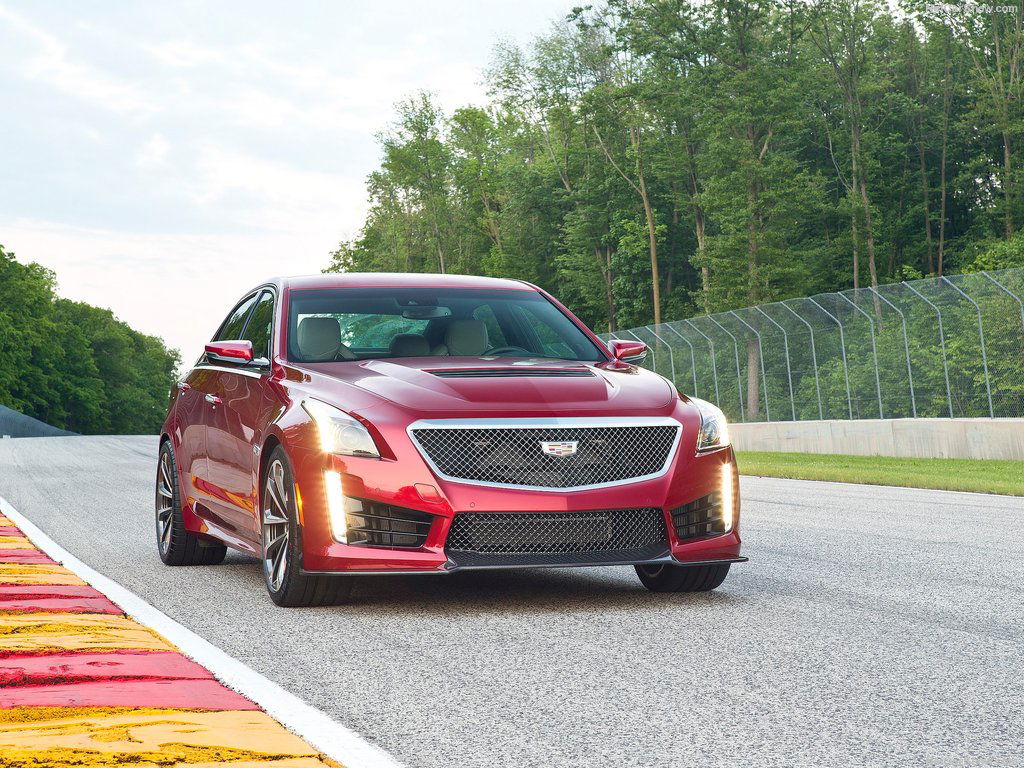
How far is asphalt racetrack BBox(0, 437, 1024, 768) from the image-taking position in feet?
13.9

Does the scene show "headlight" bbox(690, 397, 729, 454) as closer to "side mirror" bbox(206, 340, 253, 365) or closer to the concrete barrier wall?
"side mirror" bbox(206, 340, 253, 365)

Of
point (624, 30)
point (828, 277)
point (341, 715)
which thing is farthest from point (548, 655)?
point (828, 277)

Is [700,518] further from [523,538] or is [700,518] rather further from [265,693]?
[265,693]

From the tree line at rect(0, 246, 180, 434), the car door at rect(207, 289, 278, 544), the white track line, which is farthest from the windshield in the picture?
the tree line at rect(0, 246, 180, 434)

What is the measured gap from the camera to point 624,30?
55.5m

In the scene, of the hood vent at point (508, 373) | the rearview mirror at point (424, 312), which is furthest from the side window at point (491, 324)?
the hood vent at point (508, 373)

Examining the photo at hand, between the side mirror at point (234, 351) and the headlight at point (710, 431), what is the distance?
2.48m

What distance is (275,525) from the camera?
7203 mm

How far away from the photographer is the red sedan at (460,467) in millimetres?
6621

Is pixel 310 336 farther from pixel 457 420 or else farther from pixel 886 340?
pixel 886 340

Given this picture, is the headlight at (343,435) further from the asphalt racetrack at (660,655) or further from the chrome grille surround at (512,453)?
the asphalt racetrack at (660,655)

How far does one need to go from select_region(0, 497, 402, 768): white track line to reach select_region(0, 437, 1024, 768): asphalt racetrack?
8 cm

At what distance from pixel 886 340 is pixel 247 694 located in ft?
75.2

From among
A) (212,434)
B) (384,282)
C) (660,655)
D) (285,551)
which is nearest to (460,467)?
(285,551)
